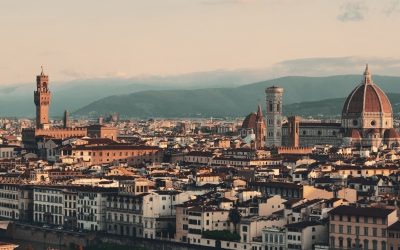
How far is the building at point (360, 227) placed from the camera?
5481 centimetres

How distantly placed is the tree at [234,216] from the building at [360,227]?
7.00 m

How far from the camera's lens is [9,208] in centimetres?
8325

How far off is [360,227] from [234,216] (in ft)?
30.9

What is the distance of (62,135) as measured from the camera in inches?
5492

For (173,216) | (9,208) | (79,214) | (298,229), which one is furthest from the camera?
(9,208)

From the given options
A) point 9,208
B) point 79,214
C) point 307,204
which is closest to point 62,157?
point 9,208

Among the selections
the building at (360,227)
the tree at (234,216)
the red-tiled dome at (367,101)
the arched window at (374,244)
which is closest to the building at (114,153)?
the red-tiled dome at (367,101)

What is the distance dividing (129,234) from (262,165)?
115 feet

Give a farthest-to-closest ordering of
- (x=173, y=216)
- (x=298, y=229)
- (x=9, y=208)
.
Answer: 1. (x=9, y=208)
2. (x=173, y=216)
3. (x=298, y=229)

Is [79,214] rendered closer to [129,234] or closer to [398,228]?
[129,234]

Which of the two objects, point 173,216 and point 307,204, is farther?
point 173,216

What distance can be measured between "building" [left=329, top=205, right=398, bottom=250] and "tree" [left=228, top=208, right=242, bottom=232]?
23.0ft

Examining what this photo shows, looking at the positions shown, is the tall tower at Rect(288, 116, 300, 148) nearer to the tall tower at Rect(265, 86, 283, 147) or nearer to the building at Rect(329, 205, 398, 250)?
the tall tower at Rect(265, 86, 283, 147)

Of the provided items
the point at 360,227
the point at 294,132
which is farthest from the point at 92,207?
the point at 294,132
